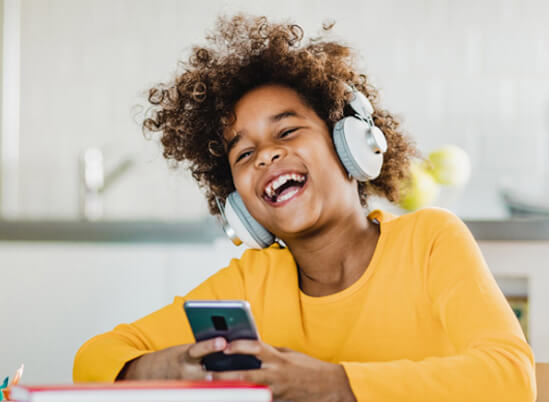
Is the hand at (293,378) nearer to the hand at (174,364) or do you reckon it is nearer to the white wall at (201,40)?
the hand at (174,364)

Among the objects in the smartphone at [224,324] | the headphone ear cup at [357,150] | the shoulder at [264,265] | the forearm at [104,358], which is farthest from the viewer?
the shoulder at [264,265]

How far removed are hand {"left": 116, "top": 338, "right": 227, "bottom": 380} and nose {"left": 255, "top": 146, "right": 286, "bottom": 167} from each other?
39 centimetres

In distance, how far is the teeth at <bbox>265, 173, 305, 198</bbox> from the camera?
119cm

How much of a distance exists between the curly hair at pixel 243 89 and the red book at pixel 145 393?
0.77 m

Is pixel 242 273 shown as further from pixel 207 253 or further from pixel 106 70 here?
pixel 106 70

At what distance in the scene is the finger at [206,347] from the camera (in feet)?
2.56

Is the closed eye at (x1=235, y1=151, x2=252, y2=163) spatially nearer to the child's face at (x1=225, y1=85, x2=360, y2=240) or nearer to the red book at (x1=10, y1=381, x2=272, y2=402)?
the child's face at (x1=225, y1=85, x2=360, y2=240)

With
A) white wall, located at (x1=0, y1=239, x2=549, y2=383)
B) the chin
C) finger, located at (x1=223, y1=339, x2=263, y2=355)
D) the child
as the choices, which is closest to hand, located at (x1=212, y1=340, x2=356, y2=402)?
finger, located at (x1=223, y1=339, x2=263, y2=355)

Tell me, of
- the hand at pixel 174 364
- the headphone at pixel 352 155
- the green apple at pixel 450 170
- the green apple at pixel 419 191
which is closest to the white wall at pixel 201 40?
the green apple at pixel 450 170

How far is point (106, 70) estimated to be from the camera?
3000mm

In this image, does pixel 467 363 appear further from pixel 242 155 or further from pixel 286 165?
pixel 242 155

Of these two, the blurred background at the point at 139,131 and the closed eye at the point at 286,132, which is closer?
the closed eye at the point at 286,132

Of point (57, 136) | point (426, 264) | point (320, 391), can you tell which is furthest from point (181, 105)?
point (57, 136)

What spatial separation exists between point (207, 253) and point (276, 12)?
4.31ft
